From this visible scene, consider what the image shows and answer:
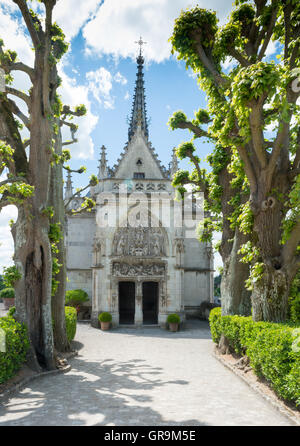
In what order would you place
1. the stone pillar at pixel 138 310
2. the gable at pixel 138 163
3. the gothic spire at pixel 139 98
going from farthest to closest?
the gothic spire at pixel 139 98 < the gable at pixel 138 163 < the stone pillar at pixel 138 310

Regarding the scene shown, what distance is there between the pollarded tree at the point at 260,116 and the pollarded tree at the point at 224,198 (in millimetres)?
1197

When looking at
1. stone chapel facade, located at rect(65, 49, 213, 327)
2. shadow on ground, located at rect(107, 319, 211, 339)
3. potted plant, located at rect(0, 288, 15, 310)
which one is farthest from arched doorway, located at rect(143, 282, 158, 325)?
potted plant, located at rect(0, 288, 15, 310)

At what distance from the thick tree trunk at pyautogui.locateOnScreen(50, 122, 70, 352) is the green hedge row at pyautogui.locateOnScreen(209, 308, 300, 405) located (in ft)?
20.4

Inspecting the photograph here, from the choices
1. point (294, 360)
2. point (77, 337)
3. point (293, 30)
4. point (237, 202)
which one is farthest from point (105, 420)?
point (77, 337)

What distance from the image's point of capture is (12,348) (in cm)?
775

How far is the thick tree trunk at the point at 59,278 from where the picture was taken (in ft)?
39.2

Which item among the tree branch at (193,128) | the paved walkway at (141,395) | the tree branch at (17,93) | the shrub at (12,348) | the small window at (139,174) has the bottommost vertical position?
the paved walkway at (141,395)

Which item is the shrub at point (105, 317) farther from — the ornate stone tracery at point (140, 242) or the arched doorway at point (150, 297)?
the arched doorway at point (150, 297)

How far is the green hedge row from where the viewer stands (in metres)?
5.72

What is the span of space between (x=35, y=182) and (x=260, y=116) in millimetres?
6530

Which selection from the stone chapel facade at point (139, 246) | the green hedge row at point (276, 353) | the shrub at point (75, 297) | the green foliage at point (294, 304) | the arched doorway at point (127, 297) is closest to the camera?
the green hedge row at point (276, 353)

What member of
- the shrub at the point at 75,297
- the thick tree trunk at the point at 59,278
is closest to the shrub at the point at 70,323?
the thick tree trunk at the point at 59,278

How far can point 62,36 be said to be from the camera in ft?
39.0
